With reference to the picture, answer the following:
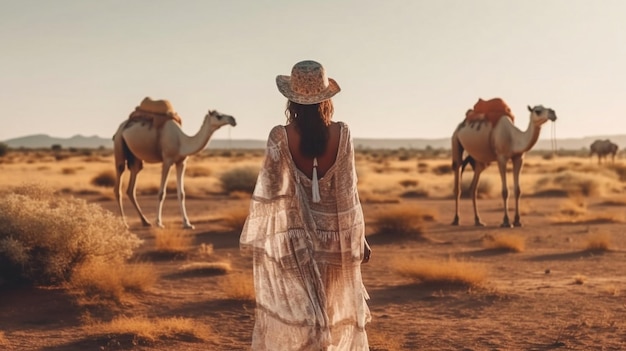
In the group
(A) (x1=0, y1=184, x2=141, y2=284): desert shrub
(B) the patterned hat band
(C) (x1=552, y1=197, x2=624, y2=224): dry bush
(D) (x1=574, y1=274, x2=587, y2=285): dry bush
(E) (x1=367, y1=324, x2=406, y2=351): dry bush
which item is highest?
(B) the patterned hat band

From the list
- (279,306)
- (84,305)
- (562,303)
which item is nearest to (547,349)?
(562,303)

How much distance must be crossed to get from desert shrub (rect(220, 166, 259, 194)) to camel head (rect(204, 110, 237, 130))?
455 inches

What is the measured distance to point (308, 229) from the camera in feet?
15.2

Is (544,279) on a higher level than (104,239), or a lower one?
lower

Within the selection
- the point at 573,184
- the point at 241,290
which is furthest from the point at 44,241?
the point at 573,184

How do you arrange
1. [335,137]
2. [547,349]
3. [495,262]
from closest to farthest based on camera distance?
[335,137] → [547,349] → [495,262]

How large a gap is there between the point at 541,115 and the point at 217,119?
21.0ft

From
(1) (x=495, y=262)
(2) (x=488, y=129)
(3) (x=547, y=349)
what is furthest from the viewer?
(2) (x=488, y=129)

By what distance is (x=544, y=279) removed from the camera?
420 inches

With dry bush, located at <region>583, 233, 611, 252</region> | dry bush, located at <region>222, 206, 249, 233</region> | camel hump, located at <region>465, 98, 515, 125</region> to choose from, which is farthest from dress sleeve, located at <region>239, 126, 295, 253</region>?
camel hump, located at <region>465, 98, 515, 125</region>

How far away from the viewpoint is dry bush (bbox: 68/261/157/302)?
29.6 feet

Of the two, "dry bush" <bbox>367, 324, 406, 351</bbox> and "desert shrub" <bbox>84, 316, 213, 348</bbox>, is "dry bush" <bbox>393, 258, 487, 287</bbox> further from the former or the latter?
"desert shrub" <bbox>84, 316, 213, 348</bbox>

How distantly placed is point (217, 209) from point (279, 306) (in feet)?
56.1

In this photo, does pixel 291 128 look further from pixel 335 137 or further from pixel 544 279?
pixel 544 279
